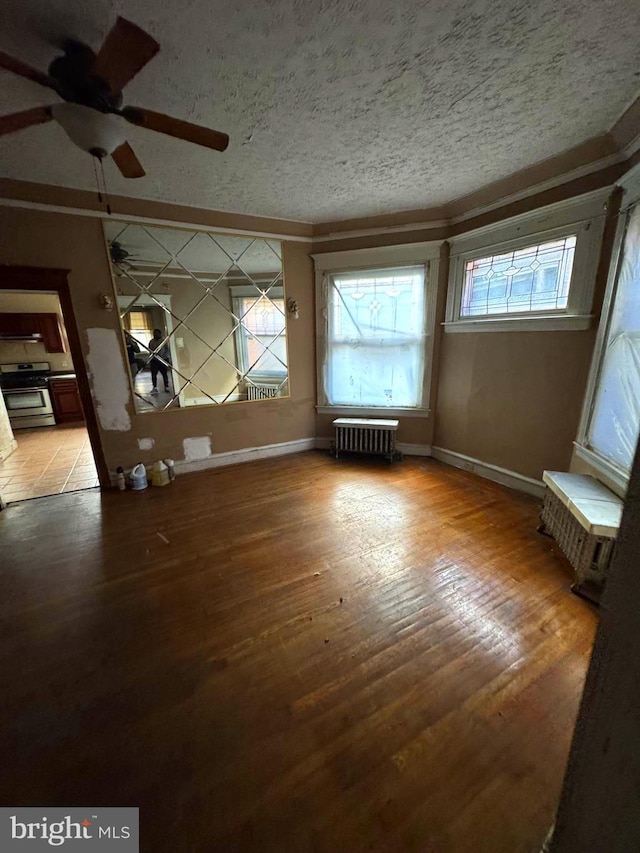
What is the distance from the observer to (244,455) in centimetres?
372

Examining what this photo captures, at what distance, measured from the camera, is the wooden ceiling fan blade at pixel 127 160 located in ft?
5.37

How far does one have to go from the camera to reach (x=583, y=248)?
2.27 meters

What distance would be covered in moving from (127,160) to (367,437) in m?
2.95

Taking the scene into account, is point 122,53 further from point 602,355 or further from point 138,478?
point 602,355

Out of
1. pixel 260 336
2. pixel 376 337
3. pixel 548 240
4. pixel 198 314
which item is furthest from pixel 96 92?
pixel 548 240

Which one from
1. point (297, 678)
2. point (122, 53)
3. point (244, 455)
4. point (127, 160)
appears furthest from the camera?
point (244, 455)

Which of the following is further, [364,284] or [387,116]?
[364,284]

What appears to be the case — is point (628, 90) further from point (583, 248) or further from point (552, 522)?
point (552, 522)

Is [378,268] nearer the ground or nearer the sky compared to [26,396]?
nearer the sky

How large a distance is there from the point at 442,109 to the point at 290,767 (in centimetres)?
309

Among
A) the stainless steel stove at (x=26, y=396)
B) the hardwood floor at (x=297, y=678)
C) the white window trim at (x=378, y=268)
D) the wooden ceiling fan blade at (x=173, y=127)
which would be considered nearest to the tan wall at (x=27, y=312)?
the stainless steel stove at (x=26, y=396)

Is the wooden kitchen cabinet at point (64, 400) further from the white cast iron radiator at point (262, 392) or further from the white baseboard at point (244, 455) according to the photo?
the white cast iron radiator at point (262, 392)

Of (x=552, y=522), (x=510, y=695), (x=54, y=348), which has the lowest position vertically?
(x=510, y=695)

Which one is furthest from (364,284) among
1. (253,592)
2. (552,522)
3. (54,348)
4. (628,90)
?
(54,348)
